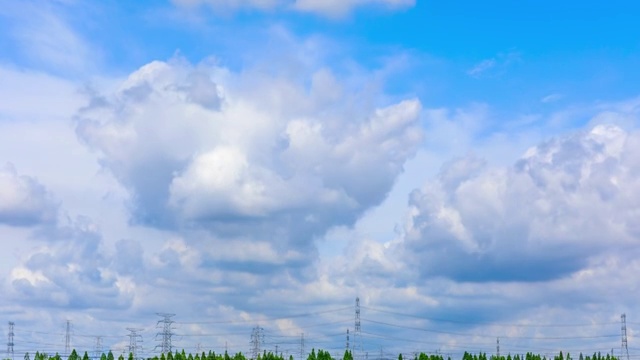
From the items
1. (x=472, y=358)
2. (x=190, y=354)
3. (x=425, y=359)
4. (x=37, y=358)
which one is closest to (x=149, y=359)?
(x=190, y=354)

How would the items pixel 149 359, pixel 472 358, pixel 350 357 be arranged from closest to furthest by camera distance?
pixel 149 359 → pixel 350 357 → pixel 472 358

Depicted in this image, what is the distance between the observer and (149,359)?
138m

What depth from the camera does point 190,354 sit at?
14712cm

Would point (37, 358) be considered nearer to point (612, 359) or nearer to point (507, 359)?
point (507, 359)

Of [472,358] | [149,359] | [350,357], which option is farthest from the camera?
[472,358]

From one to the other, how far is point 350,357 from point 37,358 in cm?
5071

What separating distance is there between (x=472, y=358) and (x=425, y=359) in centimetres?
1187

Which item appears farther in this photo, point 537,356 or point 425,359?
point 537,356

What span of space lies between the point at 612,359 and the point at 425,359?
4185cm

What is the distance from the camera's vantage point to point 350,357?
148 meters

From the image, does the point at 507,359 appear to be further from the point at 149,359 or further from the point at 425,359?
the point at 149,359

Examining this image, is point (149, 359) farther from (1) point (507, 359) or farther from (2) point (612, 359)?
(2) point (612, 359)

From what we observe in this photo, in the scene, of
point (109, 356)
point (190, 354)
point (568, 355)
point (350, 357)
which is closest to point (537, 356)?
point (568, 355)

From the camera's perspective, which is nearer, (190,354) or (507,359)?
(190,354)
